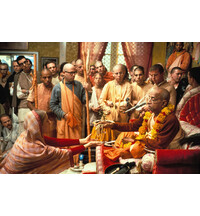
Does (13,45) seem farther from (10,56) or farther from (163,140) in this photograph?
(163,140)

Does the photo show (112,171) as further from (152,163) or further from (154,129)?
(154,129)

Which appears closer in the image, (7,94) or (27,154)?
(27,154)

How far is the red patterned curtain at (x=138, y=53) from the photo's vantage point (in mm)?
4891

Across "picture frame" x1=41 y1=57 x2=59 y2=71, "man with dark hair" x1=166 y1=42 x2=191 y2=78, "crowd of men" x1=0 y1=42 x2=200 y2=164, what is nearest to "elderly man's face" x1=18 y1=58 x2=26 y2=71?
"crowd of men" x1=0 y1=42 x2=200 y2=164

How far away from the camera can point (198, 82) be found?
4871mm

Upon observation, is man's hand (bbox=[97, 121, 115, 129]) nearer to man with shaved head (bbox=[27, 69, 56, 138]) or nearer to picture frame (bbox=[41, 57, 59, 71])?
man with shaved head (bbox=[27, 69, 56, 138])

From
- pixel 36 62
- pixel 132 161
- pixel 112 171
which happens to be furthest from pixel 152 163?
pixel 36 62

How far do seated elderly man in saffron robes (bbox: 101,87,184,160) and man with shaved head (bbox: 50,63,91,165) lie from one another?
55 cm

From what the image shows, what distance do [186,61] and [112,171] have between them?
2.25 m

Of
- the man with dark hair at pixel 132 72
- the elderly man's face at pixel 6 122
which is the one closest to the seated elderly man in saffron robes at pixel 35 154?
the elderly man's face at pixel 6 122

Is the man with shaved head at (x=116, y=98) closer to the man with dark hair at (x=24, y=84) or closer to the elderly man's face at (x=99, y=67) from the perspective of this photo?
the elderly man's face at (x=99, y=67)

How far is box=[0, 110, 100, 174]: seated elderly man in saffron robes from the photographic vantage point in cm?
451

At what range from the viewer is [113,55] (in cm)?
494

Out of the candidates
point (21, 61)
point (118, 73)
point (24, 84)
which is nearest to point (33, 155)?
point (24, 84)
